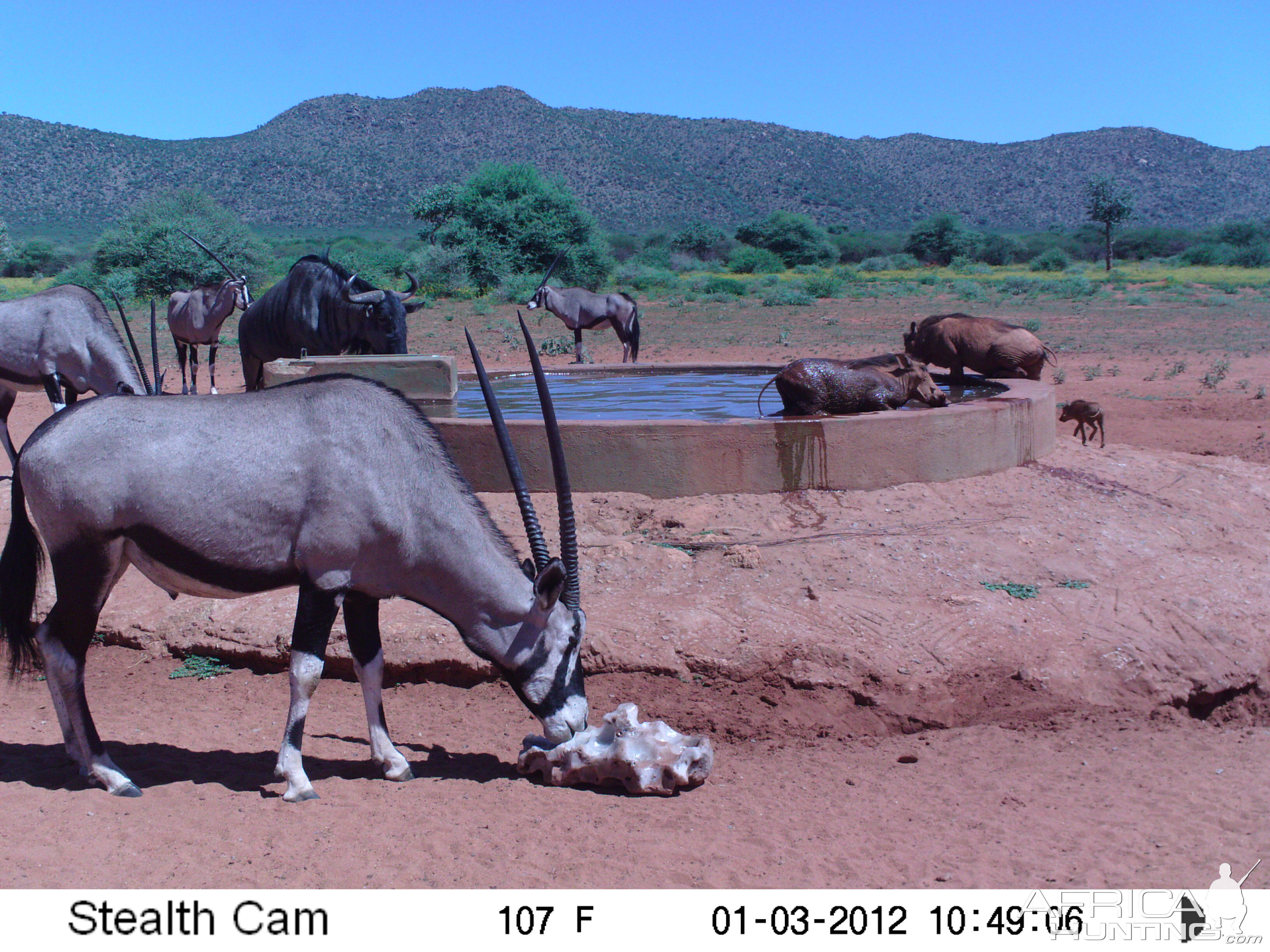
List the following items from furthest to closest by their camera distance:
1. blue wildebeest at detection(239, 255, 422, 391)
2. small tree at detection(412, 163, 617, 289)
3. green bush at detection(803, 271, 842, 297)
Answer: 1. small tree at detection(412, 163, 617, 289)
2. green bush at detection(803, 271, 842, 297)
3. blue wildebeest at detection(239, 255, 422, 391)

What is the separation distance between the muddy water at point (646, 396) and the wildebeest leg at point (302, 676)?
297 centimetres

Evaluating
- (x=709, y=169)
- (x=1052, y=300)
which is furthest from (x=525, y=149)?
(x=1052, y=300)

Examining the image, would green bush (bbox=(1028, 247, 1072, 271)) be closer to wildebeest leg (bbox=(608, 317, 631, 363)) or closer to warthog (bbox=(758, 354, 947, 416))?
wildebeest leg (bbox=(608, 317, 631, 363))

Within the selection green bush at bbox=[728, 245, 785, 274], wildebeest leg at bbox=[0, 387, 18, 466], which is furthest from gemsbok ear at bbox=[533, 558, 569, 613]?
green bush at bbox=[728, 245, 785, 274]

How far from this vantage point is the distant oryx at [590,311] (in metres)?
16.3

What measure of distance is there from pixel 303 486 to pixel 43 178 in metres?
84.5

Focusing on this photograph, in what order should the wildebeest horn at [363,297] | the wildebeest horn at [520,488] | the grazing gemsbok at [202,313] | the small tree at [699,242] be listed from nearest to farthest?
1. the wildebeest horn at [520,488]
2. the wildebeest horn at [363,297]
3. the grazing gemsbok at [202,313]
4. the small tree at [699,242]

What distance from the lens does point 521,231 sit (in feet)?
120

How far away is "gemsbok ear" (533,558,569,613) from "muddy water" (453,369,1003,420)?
2.79 m

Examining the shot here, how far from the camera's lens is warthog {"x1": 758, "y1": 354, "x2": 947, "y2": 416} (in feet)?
22.5

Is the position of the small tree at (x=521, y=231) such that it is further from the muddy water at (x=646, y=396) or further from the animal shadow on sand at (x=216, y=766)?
the animal shadow on sand at (x=216, y=766)

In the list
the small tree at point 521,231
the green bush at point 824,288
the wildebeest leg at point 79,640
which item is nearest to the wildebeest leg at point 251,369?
the wildebeest leg at point 79,640

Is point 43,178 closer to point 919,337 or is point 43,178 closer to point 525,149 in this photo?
point 525,149

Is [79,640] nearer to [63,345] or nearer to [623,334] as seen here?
[63,345]
